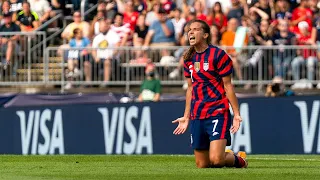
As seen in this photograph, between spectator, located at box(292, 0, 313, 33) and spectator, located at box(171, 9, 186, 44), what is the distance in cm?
269

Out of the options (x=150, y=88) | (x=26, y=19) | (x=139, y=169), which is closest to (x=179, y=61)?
(x=150, y=88)

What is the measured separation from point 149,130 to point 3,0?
7.48 metres

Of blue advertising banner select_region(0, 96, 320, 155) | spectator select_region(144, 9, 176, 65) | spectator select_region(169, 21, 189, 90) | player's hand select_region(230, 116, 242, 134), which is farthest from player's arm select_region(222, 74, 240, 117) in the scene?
spectator select_region(144, 9, 176, 65)

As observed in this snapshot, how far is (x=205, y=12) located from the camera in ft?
88.0

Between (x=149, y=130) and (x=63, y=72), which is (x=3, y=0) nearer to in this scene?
(x=63, y=72)

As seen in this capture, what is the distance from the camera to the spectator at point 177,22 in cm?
2636

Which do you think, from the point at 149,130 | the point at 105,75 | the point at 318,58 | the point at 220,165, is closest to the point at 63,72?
the point at 105,75

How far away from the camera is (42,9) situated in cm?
2877

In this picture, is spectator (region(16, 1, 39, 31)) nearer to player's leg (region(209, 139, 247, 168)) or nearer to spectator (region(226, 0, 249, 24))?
spectator (region(226, 0, 249, 24))

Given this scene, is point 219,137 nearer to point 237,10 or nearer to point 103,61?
point 103,61

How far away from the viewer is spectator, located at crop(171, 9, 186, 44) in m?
26.4

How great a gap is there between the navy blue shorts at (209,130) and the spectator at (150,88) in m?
10.3

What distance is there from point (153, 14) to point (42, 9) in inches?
134

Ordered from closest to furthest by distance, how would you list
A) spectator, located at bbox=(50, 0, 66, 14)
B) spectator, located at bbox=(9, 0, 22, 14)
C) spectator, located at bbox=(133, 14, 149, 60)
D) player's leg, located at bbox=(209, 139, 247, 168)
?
player's leg, located at bbox=(209, 139, 247, 168) → spectator, located at bbox=(133, 14, 149, 60) → spectator, located at bbox=(9, 0, 22, 14) → spectator, located at bbox=(50, 0, 66, 14)
